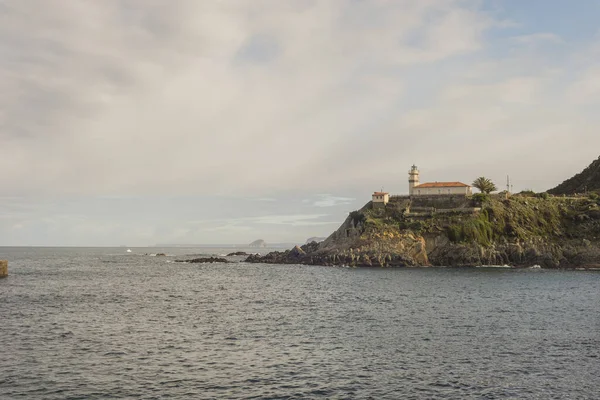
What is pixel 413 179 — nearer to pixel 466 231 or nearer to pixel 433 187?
pixel 433 187

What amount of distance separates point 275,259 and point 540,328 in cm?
12145

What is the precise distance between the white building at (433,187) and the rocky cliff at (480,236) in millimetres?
7784

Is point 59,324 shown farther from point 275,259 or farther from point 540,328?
point 275,259

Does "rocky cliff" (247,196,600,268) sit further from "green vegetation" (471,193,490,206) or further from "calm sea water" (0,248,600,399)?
"calm sea water" (0,248,600,399)

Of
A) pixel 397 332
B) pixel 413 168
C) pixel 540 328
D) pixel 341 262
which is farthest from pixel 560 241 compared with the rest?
pixel 397 332

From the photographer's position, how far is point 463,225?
445 feet

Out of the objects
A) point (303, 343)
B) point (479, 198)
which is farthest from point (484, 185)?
point (303, 343)

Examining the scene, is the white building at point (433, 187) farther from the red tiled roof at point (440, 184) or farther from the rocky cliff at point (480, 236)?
the rocky cliff at point (480, 236)

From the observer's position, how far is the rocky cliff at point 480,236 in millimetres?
129375

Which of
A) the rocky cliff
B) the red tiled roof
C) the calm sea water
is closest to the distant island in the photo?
the red tiled roof

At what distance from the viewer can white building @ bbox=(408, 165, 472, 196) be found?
501 feet

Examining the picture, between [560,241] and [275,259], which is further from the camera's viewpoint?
[275,259]

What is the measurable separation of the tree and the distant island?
0.91 feet

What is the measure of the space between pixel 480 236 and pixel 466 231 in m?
3.85
